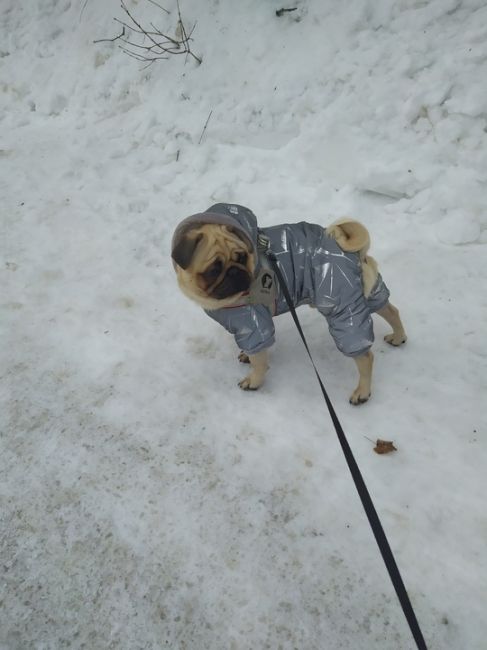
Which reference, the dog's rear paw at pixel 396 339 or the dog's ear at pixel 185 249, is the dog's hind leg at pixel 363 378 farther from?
the dog's ear at pixel 185 249

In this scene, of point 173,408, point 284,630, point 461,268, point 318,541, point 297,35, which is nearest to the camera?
point 284,630

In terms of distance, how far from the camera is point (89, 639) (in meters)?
1.95

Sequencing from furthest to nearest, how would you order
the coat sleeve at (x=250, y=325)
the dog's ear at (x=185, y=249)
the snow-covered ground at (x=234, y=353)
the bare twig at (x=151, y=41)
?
the bare twig at (x=151, y=41), the coat sleeve at (x=250, y=325), the dog's ear at (x=185, y=249), the snow-covered ground at (x=234, y=353)

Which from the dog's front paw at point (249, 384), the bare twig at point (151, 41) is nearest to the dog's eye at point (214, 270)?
the dog's front paw at point (249, 384)

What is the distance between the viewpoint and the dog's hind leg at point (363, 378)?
260 cm

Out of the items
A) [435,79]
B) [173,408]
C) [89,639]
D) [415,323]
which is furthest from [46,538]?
[435,79]

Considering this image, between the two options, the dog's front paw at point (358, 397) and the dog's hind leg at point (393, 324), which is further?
the dog's hind leg at point (393, 324)

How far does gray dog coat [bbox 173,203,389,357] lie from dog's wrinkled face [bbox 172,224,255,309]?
0.55 feet

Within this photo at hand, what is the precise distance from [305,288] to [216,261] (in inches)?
25.5

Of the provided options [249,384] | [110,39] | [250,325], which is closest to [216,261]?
[250,325]

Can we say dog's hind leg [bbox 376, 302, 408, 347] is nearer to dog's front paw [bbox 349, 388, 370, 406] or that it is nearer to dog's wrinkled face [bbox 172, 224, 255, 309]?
dog's front paw [bbox 349, 388, 370, 406]

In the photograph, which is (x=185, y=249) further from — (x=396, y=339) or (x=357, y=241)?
(x=396, y=339)

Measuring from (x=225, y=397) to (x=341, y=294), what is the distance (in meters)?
0.98

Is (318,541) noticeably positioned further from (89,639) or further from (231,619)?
(89,639)
